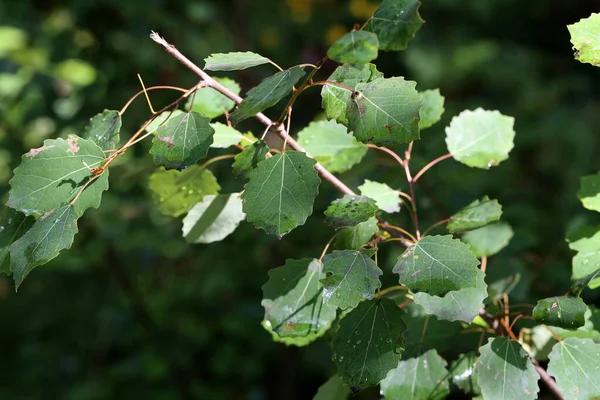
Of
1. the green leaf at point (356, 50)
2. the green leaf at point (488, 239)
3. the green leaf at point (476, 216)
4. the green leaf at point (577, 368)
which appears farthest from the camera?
the green leaf at point (488, 239)

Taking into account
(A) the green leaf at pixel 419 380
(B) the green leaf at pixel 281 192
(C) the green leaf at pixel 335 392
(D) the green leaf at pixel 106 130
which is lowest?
(C) the green leaf at pixel 335 392

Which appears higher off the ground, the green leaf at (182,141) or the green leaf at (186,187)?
the green leaf at (182,141)

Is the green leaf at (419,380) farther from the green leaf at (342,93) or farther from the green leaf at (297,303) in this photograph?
the green leaf at (342,93)

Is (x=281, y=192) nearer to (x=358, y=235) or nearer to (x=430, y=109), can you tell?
(x=358, y=235)

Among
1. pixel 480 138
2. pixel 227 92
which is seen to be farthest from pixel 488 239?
pixel 227 92

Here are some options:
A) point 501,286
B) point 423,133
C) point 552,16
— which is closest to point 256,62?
point 501,286

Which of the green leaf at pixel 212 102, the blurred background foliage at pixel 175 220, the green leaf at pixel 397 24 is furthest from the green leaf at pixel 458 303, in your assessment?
the blurred background foliage at pixel 175 220
